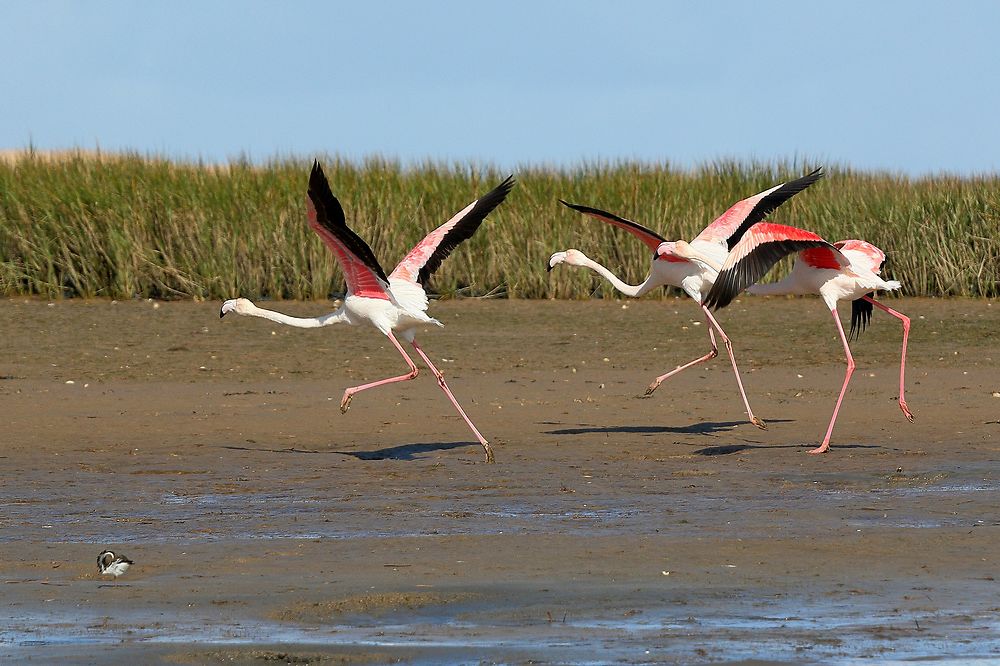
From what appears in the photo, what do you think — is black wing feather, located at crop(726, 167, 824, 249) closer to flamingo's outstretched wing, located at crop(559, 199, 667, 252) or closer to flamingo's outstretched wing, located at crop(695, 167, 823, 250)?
flamingo's outstretched wing, located at crop(695, 167, 823, 250)

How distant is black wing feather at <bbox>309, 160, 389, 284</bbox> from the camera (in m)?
9.27

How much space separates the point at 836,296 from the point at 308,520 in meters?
4.71

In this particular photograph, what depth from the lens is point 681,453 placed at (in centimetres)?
995

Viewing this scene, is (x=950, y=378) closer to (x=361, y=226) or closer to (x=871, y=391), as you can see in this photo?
(x=871, y=391)

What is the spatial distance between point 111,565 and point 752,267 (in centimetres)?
508

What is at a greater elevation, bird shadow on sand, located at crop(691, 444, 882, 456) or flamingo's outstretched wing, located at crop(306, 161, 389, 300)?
flamingo's outstretched wing, located at crop(306, 161, 389, 300)

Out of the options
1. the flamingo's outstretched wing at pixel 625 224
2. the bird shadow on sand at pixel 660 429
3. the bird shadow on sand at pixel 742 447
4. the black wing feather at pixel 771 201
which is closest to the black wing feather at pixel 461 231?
the flamingo's outstretched wing at pixel 625 224

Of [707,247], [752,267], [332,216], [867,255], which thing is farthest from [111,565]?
[707,247]

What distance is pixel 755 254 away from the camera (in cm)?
988

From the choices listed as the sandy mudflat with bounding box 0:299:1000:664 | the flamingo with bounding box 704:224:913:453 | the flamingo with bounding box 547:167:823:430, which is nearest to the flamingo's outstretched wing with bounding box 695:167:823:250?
the flamingo with bounding box 547:167:823:430

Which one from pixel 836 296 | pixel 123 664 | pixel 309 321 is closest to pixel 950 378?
pixel 836 296

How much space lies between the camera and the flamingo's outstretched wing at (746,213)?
38.1 feet

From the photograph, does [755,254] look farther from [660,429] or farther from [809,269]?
[660,429]

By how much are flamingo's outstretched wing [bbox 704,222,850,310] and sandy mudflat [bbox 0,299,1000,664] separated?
1.06 m
